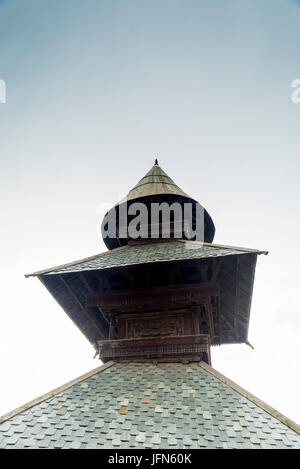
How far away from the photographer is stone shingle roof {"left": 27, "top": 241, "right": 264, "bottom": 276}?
6.52 metres

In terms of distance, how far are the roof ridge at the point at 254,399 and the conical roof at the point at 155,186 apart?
5.69 metres

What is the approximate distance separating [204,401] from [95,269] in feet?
10.2

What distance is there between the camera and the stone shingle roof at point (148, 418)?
398 cm

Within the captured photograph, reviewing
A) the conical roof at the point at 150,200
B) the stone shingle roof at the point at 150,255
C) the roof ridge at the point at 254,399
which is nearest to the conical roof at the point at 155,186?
the conical roof at the point at 150,200


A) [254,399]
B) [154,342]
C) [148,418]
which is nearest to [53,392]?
[148,418]

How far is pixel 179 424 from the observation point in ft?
14.1

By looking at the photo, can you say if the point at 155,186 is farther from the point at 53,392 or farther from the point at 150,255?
the point at 53,392

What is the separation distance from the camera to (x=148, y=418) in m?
4.45

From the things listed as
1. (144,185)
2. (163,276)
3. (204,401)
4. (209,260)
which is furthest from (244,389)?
(144,185)

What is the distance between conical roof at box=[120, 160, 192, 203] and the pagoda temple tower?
3.6 inches

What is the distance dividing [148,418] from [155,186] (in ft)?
24.5

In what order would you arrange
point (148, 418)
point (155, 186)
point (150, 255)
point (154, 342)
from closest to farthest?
point (148, 418), point (154, 342), point (150, 255), point (155, 186)

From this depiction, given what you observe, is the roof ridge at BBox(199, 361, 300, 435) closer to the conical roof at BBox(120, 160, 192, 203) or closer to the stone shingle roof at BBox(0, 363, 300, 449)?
the stone shingle roof at BBox(0, 363, 300, 449)

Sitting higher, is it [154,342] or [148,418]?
[154,342]
